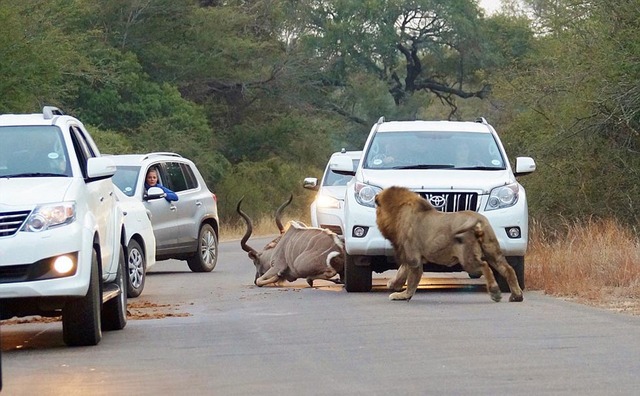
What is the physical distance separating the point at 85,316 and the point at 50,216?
2.69ft

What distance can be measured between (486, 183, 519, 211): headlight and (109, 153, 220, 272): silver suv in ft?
19.5

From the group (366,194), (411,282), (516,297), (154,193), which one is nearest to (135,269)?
(366,194)

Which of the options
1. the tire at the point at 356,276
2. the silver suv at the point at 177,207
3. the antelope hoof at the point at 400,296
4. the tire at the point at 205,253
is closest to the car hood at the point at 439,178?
the tire at the point at 356,276

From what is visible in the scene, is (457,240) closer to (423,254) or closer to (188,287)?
(423,254)

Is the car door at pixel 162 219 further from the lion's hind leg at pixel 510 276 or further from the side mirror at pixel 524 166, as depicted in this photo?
the lion's hind leg at pixel 510 276

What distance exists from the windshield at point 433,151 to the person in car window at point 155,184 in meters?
4.79

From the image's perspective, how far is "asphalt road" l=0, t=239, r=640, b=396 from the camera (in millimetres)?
9109

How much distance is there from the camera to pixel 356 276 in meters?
16.2

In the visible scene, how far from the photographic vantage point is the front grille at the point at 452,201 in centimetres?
1572

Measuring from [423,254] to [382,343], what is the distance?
12.1ft

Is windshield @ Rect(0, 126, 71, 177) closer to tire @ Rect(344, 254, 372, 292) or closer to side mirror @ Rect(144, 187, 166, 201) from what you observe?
tire @ Rect(344, 254, 372, 292)

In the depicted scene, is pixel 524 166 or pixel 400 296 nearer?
pixel 400 296

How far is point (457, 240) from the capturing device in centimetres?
1459

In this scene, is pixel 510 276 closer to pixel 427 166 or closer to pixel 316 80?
pixel 427 166
